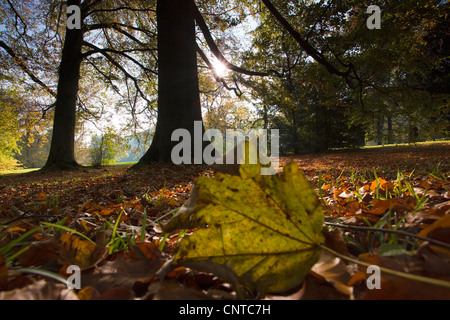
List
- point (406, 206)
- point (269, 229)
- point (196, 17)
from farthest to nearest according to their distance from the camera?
point (196, 17), point (406, 206), point (269, 229)

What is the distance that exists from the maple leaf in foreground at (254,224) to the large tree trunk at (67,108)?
970 cm

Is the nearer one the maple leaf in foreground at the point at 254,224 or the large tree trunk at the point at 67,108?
the maple leaf in foreground at the point at 254,224

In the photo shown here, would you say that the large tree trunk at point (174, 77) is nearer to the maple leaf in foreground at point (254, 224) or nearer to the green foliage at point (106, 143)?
the maple leaf in foreground at point (254, 224)

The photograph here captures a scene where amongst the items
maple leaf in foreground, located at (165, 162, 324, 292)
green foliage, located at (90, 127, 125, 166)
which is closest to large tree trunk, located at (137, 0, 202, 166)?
maple leaf in foreground, located at (165, 162, 324, 292)

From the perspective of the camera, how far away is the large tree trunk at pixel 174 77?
5.65m

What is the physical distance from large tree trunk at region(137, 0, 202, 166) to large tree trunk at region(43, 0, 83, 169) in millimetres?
4965

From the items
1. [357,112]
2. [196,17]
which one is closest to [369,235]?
[196,17]

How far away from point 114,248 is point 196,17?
7.06 metres

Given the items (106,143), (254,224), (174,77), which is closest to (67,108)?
(174,77)

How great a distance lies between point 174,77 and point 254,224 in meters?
5.81

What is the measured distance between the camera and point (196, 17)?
647 cm

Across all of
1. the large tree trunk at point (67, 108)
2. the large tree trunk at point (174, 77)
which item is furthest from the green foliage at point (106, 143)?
the large tree trunk at point (174, 77)

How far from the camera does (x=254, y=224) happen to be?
0.52 meters
